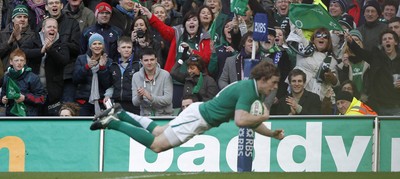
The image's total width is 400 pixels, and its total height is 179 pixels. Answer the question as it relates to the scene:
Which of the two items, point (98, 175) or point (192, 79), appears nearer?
point (98, 175)

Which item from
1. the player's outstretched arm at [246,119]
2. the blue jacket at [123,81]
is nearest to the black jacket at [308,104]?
the blue jacket at [123,81]

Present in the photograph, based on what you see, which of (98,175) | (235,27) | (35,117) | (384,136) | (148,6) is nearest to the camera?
(98,175)

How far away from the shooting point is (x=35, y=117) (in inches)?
733

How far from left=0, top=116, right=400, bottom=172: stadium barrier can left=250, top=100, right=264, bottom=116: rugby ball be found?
3190 mm

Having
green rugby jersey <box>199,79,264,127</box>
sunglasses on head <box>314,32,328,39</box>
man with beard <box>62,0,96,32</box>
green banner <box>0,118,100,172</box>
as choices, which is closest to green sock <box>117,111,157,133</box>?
green rugby jersey <box>199,79,264,127</box>

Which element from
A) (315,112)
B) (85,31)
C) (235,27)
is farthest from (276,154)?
(85,31)

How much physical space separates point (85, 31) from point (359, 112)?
5.16 m

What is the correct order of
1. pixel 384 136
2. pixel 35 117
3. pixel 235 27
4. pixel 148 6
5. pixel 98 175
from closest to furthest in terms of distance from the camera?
pixel 98 175 → pixel 384 136 → pixel 35 117 → pixel 235 27 → pixel 148 6

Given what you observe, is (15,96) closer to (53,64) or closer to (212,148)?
(53,64)

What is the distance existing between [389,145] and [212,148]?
2.71 meters

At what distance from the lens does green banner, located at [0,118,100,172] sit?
60.8 feet

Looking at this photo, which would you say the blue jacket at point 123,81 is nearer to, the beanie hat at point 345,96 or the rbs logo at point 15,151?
the rbs logo at point 15,151

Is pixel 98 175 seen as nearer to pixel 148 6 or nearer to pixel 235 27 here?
pixel 235 27

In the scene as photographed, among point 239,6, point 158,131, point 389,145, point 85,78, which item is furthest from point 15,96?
point 389,145
